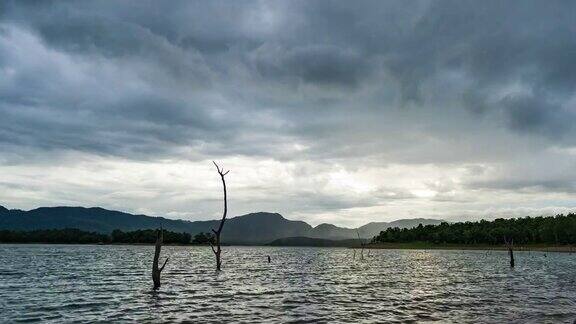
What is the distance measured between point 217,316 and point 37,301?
18.1m

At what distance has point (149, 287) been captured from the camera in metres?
54.1

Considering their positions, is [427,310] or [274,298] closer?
[427,310]

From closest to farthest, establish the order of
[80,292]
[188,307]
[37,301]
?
[188,307] → [37,301] → [80,292]

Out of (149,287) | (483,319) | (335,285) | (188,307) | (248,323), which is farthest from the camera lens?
(335,285)

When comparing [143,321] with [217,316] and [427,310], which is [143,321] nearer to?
[217,316]

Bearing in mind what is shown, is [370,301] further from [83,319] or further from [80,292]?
[80,292]

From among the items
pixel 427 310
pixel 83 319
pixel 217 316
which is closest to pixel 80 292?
pixel 83 319

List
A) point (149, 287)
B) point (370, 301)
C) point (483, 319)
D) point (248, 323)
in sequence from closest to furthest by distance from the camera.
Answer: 1. point (248, 323)
2. point (483, 319)
3. point (370, 301)
4. point (149, 287)

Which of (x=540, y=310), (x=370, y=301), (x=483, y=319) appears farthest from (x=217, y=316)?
(x=540, y=310)

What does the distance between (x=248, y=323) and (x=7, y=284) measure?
129 ft

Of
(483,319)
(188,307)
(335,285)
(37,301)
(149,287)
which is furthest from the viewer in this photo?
(335,285)

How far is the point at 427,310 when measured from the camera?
128 ft

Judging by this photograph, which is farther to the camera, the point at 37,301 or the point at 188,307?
the point at 37,301

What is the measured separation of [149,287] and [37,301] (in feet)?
45.6
